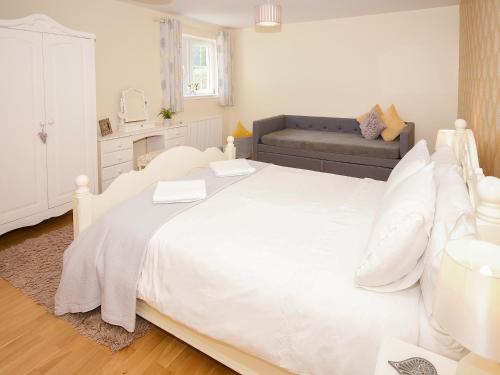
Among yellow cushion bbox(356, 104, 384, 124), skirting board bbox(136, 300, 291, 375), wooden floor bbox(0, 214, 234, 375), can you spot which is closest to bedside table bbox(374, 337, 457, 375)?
skirting board bbox(136, 300, 291, 375)

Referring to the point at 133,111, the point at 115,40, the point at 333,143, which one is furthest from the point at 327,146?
the point at 115,40

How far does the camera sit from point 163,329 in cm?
189

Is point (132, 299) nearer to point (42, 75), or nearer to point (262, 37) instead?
point (42, 75)

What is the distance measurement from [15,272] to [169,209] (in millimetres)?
1427

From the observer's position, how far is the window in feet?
18.6

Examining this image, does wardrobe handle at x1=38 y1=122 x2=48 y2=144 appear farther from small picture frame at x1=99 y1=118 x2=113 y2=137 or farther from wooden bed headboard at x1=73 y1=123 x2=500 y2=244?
wooden bed headboard at x1=73 y1=123 x2=500 y2=244

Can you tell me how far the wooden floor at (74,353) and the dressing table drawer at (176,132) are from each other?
10.2ft

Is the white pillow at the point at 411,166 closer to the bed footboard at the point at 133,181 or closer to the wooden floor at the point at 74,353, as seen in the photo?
the wooden floor at the point at 74,353

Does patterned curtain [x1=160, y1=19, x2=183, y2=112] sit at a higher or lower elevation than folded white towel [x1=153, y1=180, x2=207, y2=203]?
higher

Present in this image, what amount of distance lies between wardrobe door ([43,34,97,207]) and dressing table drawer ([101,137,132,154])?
242mm

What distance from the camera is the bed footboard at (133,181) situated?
1.97 metres

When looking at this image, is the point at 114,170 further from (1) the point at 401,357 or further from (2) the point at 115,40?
(1) the point at 401,357

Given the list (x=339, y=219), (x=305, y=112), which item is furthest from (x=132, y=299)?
(x=305, y=112)

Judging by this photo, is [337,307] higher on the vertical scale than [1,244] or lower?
higher
